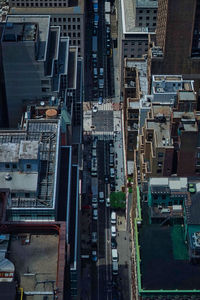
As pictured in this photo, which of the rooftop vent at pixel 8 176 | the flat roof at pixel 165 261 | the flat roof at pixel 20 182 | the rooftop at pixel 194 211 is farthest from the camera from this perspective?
the rooftop vent at pixel 8 176

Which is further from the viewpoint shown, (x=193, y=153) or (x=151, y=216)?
(x=193, y=153)

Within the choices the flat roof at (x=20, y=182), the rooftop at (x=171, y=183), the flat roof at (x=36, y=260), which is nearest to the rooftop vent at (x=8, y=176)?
the flat roof at (x=20, y=182)

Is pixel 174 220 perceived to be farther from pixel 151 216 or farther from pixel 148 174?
pixel 148 174

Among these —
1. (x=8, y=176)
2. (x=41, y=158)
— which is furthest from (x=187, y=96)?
(x=8, y=176)

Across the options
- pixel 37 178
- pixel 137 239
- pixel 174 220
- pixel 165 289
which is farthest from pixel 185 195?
pixel 37 178

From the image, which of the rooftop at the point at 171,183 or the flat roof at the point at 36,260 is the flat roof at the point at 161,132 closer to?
the rooftop at the point at 171,183

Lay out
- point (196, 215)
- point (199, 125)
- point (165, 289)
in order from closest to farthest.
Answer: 1. point (165, 289)
2. point (196, 215)
3. point (199, 125)
